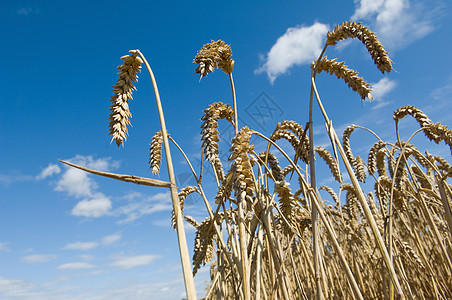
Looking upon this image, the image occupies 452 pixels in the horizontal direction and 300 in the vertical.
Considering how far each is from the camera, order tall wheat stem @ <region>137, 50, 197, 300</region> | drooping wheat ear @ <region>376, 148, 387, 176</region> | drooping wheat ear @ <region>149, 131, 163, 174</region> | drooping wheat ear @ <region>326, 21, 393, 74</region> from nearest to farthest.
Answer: tall wheat stem @ <region>137, 50, 197, 300</region> < drooping wheat ear @ <region>326, 21, 393, 74</region> < drooping wheat ear @ <region>149, 131, 163, 174</region> < drooping wheat ear @ <region>376, 148, 387, 176</region>

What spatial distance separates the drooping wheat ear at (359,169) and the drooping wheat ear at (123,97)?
8.94 feet

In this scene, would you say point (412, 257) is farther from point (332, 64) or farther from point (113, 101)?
point (113, 101)

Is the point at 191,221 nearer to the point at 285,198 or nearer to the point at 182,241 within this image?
the point at 285,198

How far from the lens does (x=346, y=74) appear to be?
142cm

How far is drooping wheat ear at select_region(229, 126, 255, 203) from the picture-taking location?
107 cm

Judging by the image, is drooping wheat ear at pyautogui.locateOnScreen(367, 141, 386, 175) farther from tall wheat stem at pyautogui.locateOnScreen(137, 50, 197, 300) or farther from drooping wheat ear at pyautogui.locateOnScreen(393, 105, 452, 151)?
tall wheat stem at pyautogui.locateOnScreen(137, 50, 197, 300)

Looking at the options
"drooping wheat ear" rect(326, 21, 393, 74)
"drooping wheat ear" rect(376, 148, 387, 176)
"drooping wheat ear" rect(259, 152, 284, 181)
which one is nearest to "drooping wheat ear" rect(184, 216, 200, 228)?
"drooping wheat ear" rect(259, 152, 284, 181)

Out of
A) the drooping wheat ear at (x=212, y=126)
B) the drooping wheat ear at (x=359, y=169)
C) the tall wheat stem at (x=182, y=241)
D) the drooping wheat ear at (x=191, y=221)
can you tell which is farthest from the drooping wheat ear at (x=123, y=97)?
the drooping wheat ear at (x=359, y=169)

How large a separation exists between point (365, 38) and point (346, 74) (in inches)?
6.9

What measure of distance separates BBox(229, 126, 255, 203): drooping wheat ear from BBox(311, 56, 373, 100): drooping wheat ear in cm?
57

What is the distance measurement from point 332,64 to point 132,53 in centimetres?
100

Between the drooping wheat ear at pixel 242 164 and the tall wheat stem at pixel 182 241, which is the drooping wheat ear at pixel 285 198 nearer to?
the drooping wheat ear at pixel 242 164

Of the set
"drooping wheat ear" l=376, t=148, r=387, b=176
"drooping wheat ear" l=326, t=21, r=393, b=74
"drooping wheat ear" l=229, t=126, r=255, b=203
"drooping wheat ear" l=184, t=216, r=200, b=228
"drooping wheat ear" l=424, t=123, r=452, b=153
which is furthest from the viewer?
"drooping wheat ear" l=376, t=148, r=387, b=176

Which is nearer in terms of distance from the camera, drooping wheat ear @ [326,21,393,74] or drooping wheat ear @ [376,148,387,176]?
drooping wheat ear @ [326,21,393,74]
